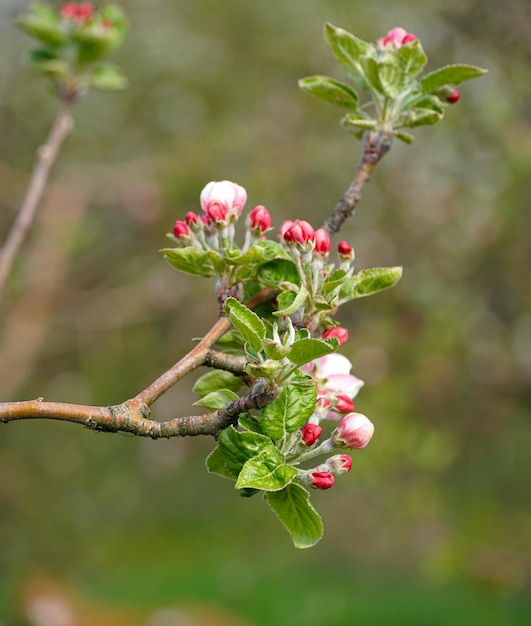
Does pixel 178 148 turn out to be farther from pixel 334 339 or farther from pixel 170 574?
pixel 334 339

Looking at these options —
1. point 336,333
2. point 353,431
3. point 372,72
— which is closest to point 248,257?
point 336,333

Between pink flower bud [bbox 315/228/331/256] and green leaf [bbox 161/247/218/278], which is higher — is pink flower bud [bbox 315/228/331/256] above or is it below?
above

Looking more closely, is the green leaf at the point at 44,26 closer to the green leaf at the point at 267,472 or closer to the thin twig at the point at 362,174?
the thin twig at the point at 362,174

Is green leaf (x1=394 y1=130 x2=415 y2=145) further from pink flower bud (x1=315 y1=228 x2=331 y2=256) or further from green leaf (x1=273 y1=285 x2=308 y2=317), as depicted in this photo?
green leaf (x1=273 y1=285 x2=308 y2=317)

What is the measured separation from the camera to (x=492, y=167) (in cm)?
428

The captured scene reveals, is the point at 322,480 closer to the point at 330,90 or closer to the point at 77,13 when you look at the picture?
the point at 330,90

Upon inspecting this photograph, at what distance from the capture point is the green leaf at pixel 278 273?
1.09 metres

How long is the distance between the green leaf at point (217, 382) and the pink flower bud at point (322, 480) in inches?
7.6

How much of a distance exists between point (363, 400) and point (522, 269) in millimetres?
1171

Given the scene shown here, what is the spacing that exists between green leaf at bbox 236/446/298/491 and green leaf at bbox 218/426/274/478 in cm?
2

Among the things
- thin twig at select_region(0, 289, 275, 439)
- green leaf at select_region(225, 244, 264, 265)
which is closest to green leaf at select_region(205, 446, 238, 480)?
thin twig at select_region(0, 289, 275, 439)

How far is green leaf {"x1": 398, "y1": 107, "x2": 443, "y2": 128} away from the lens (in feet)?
4.24

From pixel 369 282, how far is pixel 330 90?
45 cm

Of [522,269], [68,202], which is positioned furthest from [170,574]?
[522,269]
